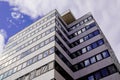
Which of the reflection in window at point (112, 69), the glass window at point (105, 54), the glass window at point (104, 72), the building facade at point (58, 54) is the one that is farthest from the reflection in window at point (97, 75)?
the glass window at point (105, 54)

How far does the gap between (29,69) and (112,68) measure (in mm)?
14193

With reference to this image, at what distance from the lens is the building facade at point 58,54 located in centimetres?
3006

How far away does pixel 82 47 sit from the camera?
128ft

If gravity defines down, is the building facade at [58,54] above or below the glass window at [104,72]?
above

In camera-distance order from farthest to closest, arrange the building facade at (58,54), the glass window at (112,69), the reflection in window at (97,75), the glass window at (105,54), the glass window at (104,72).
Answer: the glass window at (105,54) < the reflection in window at (97,75) < the building facade at (58,54) < the glass window at (104,72) < the glass window at (112,69)

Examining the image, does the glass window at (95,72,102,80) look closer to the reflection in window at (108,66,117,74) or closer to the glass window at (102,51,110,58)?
the reflection in window at (108,66,117,74)

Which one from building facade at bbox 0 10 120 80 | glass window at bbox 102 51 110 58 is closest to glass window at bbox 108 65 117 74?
building facade at bbox 0 10 120 80

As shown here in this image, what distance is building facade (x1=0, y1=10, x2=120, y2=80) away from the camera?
30062 millimetres

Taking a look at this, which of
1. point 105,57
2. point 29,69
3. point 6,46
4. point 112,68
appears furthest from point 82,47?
point 6,46

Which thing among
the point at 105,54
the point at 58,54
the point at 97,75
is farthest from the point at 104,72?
the point at 58,54

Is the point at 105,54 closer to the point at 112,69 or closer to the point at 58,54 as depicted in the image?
the point at 112,69

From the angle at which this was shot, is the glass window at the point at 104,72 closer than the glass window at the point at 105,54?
Yes

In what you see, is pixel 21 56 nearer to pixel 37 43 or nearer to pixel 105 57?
pixel 37 43

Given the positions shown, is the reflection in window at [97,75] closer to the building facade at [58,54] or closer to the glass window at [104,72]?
the building facade at [58,54]
